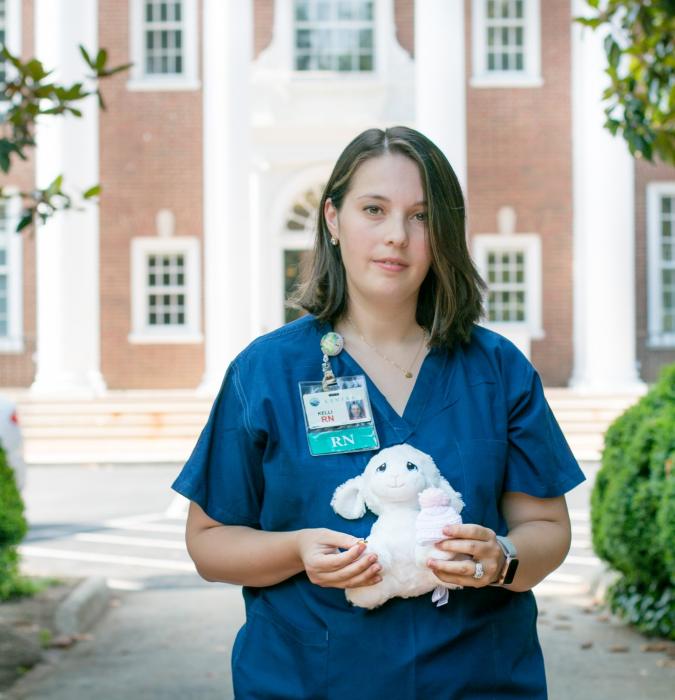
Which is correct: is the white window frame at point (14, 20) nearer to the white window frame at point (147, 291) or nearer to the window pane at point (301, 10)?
the white window frame at point (147, 291)

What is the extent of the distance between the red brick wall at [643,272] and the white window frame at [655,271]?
0.24 feet

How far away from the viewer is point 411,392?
2.38 m

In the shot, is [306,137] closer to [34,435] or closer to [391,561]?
[34,435]

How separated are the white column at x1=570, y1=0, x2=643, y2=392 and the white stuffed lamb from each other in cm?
1744

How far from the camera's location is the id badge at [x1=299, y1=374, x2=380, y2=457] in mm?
2270


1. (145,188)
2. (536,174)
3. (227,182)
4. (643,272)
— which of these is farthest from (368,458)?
(643,272)

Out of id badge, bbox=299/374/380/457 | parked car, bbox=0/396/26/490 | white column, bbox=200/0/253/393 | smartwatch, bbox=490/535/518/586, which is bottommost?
parked car, bbox=0/396/26/490

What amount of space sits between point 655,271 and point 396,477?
20535 mm

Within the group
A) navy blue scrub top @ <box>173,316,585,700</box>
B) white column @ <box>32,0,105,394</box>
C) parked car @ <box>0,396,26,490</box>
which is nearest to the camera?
navy blue scrub top @ <box>173,316,585,700</box>

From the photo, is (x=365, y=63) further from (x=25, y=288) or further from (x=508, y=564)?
(x=508, y=564)

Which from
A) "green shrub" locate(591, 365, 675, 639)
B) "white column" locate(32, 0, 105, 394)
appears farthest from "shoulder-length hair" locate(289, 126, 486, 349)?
"white column" locate(32, 0, 105, 394)

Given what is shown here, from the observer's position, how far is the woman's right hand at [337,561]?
2133 mm

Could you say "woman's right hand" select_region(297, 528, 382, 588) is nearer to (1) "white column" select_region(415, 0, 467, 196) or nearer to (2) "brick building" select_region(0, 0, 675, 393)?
(1) "white column" select_region(415, 0, 467, 196)

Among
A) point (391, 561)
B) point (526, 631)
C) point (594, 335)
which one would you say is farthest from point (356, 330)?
point (594, 335)
